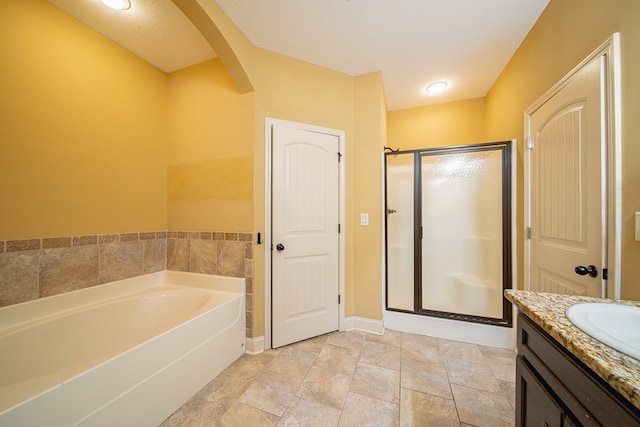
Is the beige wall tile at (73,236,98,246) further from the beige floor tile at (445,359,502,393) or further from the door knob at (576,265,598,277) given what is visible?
the door knob at (576,265,598,277)

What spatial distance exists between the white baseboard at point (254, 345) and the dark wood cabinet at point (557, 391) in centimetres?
167

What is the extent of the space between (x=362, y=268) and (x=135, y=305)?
6.55 ft

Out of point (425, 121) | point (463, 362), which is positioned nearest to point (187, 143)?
point (425, 121)

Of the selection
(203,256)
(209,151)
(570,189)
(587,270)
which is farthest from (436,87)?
(203,256)

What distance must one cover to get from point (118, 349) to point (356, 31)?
259 cm

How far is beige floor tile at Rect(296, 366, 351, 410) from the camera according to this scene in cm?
141

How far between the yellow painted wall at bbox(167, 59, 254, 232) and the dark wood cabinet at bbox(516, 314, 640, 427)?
5.84 feet

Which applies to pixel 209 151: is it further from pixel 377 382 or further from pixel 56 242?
pixel 377 382

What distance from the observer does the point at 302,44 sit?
1.90 metres

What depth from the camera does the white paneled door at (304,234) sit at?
1.96 m

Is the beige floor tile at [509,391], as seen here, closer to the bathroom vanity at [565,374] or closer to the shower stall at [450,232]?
the shower stall at [450,232]

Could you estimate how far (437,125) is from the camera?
292 centimetres

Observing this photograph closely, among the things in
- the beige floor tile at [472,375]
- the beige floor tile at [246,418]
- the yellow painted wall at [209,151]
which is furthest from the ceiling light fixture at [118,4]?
the beige floor tile at [472,375]

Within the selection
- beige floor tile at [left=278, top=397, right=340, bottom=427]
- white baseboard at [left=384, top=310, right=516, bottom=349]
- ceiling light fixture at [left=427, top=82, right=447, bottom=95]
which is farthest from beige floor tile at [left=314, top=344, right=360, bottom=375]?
ceiling light fixture at [left=427, top=82, right=447, bottom=95]
